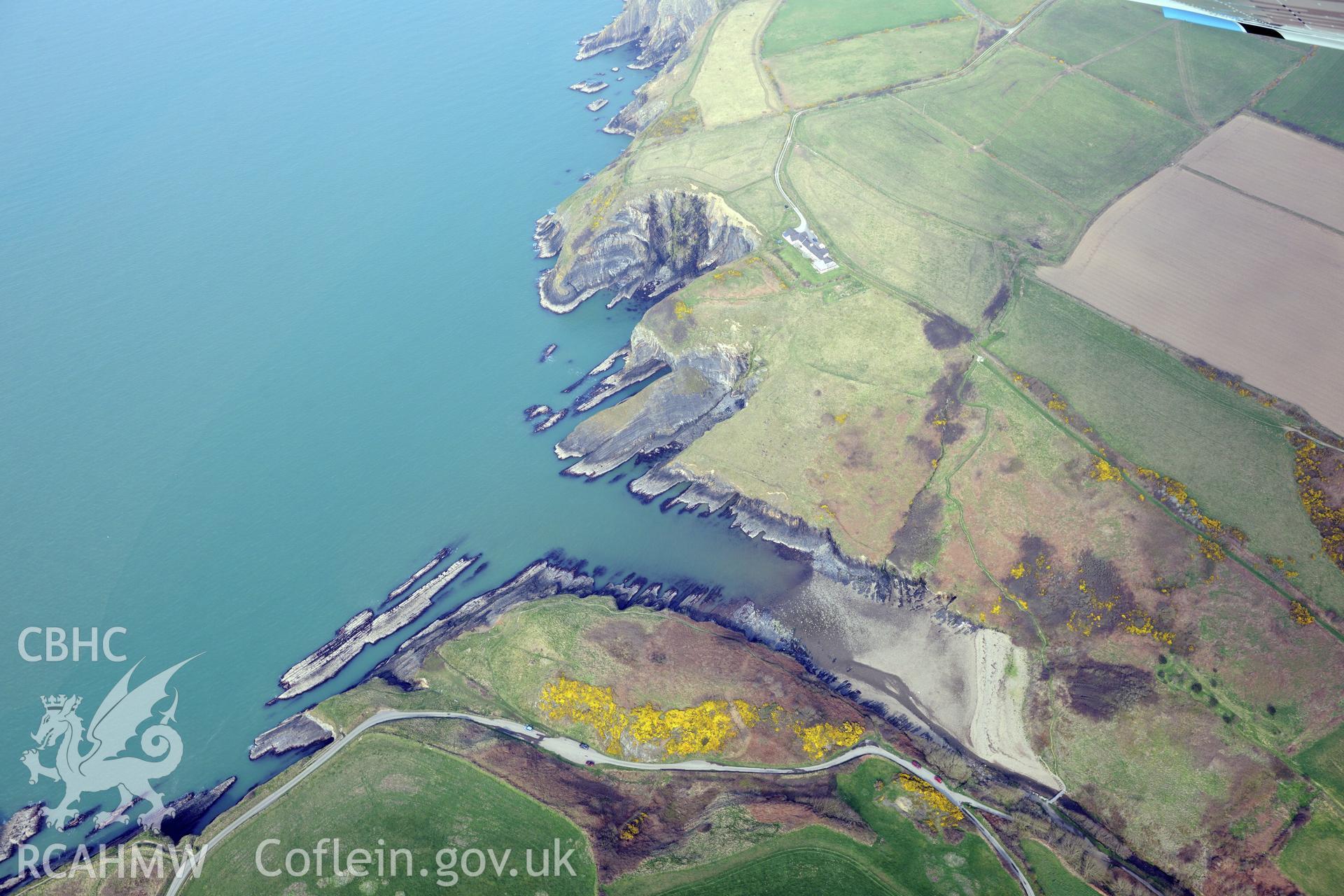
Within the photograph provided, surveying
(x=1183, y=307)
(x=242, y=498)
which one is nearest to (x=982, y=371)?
(x=1183, y=307)

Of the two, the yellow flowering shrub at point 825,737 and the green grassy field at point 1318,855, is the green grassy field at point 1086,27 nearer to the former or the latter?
the green grassy field at point 1318,855

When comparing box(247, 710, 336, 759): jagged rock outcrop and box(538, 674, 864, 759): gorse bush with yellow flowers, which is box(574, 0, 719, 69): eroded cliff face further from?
box(247, 710, 336, 759): jagged rock outcrop

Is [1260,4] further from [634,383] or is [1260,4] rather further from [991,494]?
[634,383]

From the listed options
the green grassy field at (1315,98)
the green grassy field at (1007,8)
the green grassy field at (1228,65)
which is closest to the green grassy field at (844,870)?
the green grassy field at (1315,98)

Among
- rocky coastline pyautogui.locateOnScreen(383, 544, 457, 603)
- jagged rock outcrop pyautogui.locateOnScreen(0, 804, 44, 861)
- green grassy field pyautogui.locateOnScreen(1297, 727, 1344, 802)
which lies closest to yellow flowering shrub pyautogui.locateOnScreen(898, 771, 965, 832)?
green grassy field pyautogui.locateOnScreen(1297, 727, 1344, 802)

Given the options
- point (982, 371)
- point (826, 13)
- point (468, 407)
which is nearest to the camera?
point (982, 371)

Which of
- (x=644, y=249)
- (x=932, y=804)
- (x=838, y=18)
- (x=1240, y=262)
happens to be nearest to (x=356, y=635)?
(x=932, y=804)
